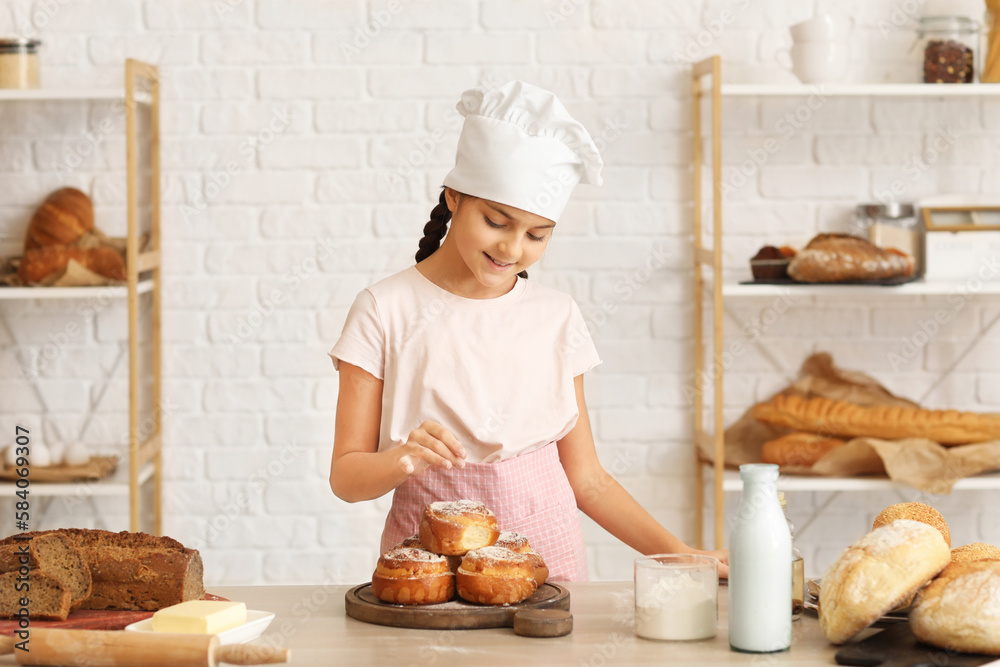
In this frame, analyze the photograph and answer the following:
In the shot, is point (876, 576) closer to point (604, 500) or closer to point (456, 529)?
point (456, 529)

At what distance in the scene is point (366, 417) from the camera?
1774mm

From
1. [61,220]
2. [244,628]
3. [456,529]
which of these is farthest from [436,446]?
[61,220]

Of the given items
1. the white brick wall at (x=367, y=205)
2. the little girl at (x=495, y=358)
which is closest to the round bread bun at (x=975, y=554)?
the little girl at (x=495, y=358)

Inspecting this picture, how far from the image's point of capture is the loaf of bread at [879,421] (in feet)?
8.52

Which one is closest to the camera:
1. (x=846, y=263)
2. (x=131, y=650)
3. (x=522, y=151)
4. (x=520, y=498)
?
(x=131, y=650)

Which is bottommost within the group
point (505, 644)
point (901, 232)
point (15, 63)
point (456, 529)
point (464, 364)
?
point (505, 644)

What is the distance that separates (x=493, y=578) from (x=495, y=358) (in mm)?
599

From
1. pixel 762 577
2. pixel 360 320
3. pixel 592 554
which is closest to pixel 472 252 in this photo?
pixel 360 320

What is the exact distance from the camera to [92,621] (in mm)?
1226

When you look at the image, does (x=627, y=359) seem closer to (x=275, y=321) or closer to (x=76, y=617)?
(x=275, y=321)

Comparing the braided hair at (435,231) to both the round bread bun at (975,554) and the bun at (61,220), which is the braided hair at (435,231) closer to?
the round bread bun at (975,554)

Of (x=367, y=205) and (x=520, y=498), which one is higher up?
(x=367, y=205)

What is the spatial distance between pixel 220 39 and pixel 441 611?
1.98 metres

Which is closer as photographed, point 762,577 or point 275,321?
point 762,577
